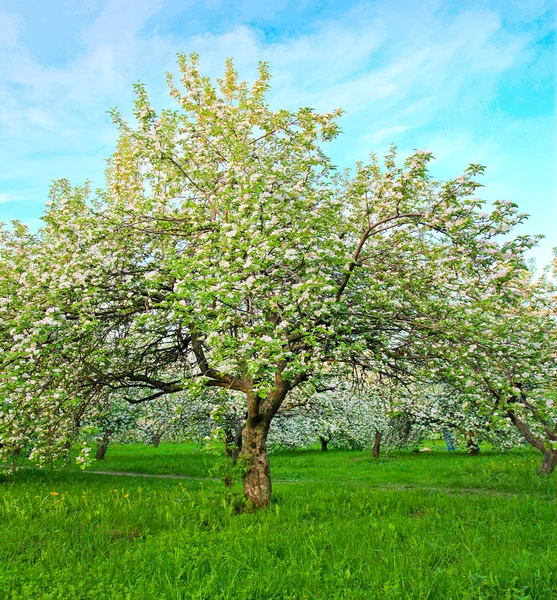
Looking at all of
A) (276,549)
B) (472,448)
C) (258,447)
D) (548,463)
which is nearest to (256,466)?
(258,447)

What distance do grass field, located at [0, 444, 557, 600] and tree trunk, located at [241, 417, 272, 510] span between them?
0.68 metres

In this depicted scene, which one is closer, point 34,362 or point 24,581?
point 24,581

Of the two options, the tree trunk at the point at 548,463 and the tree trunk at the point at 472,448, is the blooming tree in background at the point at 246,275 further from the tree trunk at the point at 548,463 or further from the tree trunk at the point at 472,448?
the tree trunk at the point at 472,448

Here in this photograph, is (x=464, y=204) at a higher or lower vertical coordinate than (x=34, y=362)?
higher

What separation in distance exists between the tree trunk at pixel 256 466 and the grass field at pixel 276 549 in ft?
2.24

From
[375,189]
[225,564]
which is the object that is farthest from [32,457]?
[375,189]

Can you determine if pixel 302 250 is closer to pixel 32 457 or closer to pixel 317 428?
pixel 32 457

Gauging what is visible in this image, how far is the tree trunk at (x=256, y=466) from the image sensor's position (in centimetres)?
1055

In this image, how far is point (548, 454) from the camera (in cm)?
1695

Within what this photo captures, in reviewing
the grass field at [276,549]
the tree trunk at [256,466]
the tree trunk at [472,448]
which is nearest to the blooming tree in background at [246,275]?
the tree trunk at [256,466]

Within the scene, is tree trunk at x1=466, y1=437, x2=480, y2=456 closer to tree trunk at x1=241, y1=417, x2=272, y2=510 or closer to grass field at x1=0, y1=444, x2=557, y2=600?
grass field at x1=0, y1=444, x2=557, y2=600

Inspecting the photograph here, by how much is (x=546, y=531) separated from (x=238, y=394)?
18.0m

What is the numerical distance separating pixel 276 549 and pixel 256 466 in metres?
4.12

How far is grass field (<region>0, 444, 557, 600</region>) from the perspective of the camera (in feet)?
17.1
